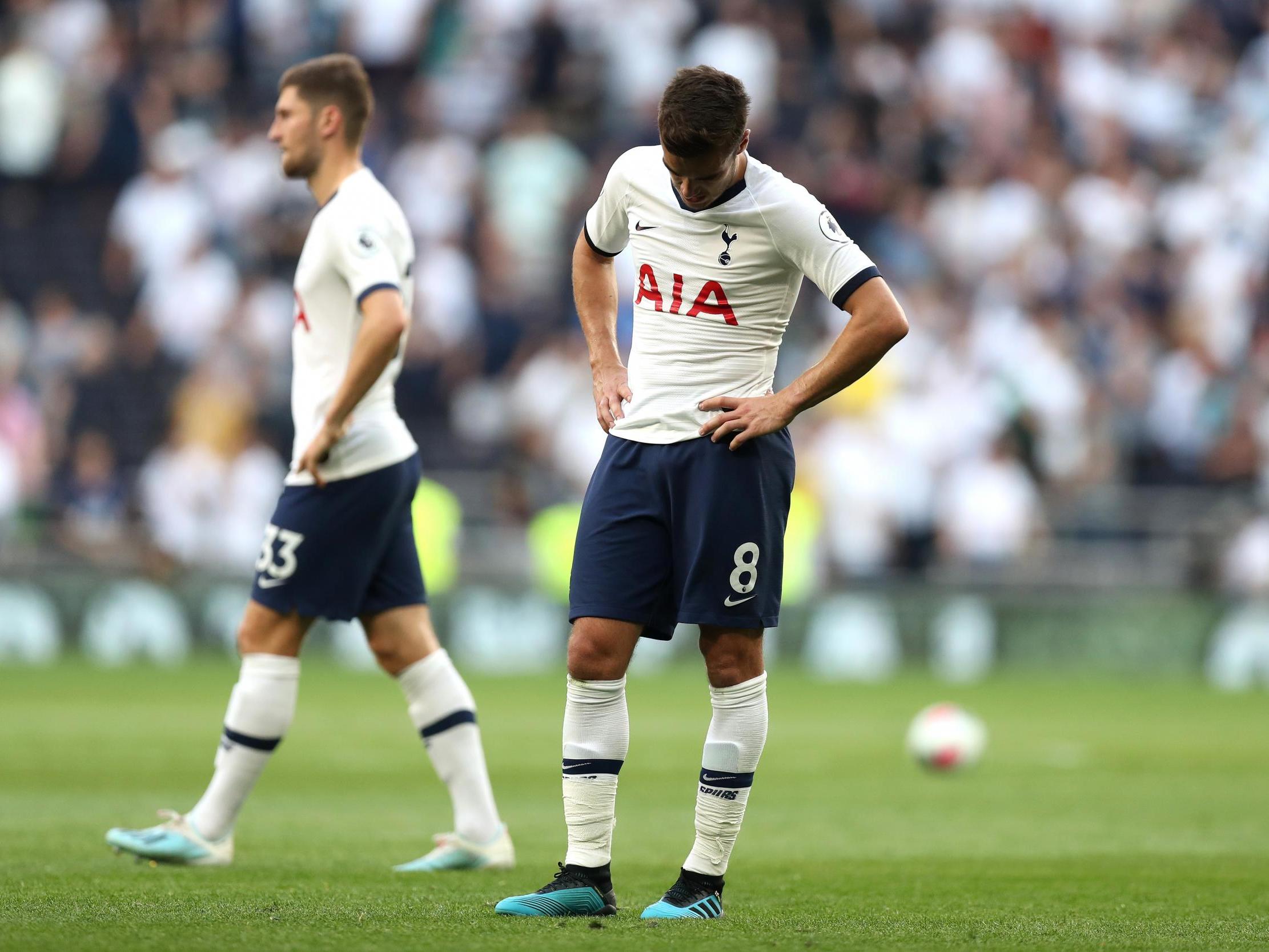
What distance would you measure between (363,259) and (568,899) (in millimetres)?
2259

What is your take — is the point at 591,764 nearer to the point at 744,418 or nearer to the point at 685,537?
the point at 685,537

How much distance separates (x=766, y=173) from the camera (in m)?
5.44


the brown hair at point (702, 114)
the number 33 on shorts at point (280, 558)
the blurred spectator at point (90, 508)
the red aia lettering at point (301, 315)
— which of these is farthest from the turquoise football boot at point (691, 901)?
the blurred spectator at point (90, 508)

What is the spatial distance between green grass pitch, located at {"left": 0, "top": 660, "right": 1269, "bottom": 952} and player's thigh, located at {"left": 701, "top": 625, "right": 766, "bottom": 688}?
26.6 inches

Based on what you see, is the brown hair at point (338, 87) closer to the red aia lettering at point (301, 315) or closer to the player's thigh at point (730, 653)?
the red aia lettering at point (301, 315)

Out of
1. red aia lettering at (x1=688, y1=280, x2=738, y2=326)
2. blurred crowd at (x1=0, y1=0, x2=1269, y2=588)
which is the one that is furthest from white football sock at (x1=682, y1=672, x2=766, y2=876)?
blurred crowd at (x1=0, y1=0, x2=1269, y2=588)

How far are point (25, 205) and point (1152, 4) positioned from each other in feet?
40.7

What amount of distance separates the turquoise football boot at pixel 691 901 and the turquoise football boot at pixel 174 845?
5.69 feet

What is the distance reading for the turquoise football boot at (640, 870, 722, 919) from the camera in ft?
17.5

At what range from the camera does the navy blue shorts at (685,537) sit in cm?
536

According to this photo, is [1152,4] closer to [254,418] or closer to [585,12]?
[585,12]

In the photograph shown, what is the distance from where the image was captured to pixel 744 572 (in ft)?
17.6

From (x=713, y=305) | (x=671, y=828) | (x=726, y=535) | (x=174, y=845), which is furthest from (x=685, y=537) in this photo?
(x=671, y=828)

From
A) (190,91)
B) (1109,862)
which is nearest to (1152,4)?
(190,91)
